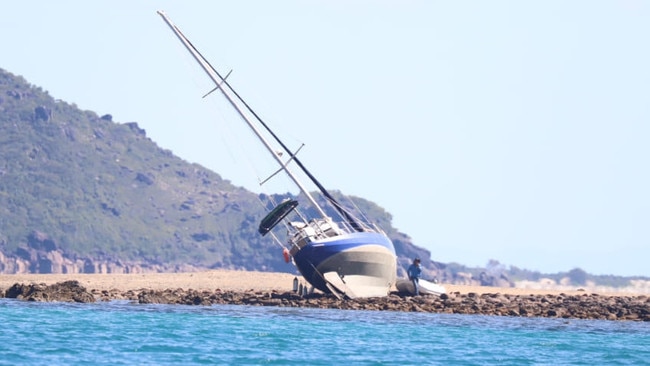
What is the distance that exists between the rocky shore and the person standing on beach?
26.2 inches

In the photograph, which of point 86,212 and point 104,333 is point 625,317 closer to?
point 104,333

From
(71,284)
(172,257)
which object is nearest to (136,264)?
(172,257)

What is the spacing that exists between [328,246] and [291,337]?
39.2 feet

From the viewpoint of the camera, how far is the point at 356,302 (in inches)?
2432

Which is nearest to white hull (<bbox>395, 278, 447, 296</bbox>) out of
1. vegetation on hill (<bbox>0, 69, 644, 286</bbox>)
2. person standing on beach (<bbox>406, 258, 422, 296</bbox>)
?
person standing on beach (<bbox>406, 258, 422, 296</bbox>)

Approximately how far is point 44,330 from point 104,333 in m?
2.16

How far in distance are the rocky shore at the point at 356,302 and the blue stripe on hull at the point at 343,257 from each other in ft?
4.80

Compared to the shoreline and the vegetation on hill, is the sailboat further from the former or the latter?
the vegetation on hill

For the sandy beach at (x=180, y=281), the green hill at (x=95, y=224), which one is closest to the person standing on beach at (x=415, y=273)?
the sandy beach at (x=180, y=281)

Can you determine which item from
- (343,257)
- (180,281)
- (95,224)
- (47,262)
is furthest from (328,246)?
(95,224)

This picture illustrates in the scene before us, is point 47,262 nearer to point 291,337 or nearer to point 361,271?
point 361,271

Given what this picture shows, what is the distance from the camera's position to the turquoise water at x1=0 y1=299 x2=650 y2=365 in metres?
41.8

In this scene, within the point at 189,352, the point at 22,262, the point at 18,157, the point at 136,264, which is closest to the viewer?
the point at 189,352

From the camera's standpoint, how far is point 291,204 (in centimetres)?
5975
